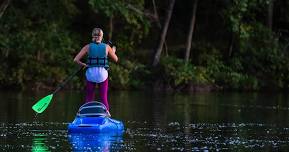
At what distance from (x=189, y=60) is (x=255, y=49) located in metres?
3.48

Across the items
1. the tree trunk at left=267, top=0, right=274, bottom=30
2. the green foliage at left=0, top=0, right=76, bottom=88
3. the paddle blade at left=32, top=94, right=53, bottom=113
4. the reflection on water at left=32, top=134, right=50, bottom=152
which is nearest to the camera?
the reflection on water at left=32, top=134, right=50, bottom=152

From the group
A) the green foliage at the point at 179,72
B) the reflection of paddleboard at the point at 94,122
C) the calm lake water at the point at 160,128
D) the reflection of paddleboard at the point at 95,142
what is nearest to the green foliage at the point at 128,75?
the green foliage at the point at 179,72

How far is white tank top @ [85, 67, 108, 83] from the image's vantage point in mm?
16391

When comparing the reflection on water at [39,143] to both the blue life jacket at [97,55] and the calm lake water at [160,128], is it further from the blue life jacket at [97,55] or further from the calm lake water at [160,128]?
the blue life jacket at [97,55]

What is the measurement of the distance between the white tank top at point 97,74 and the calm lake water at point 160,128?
1106 mm

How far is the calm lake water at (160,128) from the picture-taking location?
13.6 m

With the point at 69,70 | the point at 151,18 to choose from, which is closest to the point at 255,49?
the point at 151,18

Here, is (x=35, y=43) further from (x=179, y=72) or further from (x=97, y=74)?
(x=97, y=74)

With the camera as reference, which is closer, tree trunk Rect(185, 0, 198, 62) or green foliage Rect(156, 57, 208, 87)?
green foliage Rect(156, 57, 208, 87)

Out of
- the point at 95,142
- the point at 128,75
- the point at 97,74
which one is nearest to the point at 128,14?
the point at 128,75

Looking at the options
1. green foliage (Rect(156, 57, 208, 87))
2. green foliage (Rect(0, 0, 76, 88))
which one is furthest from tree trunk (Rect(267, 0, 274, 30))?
green foliage (Rect(0, 0, 76, 88))

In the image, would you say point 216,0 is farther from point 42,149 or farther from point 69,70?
point 42,149

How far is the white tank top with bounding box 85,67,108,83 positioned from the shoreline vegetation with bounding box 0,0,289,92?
20.3 m

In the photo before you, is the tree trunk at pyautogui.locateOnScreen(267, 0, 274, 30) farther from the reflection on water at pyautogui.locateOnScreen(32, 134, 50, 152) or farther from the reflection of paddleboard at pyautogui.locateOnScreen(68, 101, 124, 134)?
the reflection on water at pyautogui.locateOnScreen(32, 134, 50, 152)
